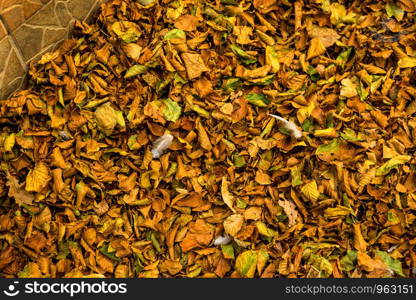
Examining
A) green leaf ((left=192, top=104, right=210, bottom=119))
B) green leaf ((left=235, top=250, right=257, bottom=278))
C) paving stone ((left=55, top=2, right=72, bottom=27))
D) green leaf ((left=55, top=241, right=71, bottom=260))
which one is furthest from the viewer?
paving stone ((left=55, top=2, right=72, bottom=27))

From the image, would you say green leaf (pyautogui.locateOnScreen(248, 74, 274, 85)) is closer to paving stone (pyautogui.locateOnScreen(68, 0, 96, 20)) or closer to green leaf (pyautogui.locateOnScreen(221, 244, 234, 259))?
green leaf (pyautogui.locateOnScreen(221, 244, 234, 259))

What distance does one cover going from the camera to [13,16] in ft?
8.68

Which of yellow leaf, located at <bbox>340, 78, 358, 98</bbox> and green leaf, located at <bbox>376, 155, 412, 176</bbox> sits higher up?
yellow leaf, located at <bbox>340, 78, 358, 98</bbox>

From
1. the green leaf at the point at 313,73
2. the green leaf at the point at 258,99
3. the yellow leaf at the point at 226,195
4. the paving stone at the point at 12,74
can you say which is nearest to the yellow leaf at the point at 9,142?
the paving stone at the point at 12,74

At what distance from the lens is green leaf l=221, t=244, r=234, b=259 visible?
2.39m

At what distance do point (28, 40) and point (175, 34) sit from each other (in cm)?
87

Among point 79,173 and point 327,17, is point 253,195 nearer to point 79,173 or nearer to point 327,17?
point 79,173

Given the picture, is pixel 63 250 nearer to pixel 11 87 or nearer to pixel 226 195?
pixel 226 195

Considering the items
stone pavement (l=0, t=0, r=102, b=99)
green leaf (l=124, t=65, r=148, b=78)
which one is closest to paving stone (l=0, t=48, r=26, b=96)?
stone pavement (l=0, t=0, r=102, b=99)

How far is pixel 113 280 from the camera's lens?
233 cm

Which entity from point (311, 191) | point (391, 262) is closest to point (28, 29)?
point (311, 191)

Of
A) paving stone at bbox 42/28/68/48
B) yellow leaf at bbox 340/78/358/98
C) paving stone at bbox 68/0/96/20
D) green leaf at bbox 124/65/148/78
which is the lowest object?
yellow leaf at bbox 340/78/358/98

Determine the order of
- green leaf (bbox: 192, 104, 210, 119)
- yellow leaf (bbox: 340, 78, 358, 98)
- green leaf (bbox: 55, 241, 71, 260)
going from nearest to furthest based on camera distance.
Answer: green leaf (bbox: 55, 241, 71, 260), green leaf (bbox: 192, 104, 210, 119), yellow leaf (bbox: 340, 78, 358, 98)

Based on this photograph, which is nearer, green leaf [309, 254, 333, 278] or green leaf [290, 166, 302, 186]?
green leaf [309, 254, 333, 278]
